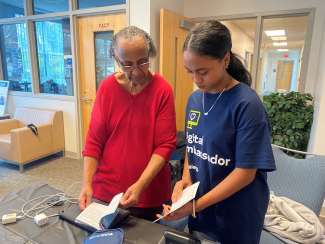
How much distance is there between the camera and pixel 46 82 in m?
3.88

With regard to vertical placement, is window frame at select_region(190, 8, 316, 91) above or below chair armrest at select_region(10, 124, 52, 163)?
above

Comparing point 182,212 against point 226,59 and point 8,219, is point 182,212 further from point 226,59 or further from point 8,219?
point 8,219

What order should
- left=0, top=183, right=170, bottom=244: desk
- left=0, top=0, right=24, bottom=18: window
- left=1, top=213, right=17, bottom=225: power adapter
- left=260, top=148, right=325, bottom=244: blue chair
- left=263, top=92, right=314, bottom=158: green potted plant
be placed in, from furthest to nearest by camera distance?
left=0, top=0, right=24, bottom=18: window, left=263, top=92, right=314, bottom=158: green potted plant, left=260, top=148, right=325, bottom=244: blue chair, left=1, top=213, right=17, bottom=225: power adapter, left=0, top=183, right=170, bottom=244: desk

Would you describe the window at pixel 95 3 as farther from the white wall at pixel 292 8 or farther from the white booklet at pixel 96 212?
the white booklet at pixel 96 212

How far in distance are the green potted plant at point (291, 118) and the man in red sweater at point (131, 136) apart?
1.93 metres

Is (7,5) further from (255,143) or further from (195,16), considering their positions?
(255,143)

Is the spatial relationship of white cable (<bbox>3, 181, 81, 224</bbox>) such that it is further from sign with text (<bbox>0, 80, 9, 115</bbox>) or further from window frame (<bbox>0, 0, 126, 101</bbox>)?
sign with text (<bbox>0, 80, 9, 115</bbox>)

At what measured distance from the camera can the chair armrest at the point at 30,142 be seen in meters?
3.07

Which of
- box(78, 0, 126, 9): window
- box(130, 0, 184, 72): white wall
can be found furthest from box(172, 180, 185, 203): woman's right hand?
box(78, 0, 126, 9): window

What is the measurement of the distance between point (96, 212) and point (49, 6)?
11.8 ft

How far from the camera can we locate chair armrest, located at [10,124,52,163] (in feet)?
10.1

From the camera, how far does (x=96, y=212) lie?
926 mm

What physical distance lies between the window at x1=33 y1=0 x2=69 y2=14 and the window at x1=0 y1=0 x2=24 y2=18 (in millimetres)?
282

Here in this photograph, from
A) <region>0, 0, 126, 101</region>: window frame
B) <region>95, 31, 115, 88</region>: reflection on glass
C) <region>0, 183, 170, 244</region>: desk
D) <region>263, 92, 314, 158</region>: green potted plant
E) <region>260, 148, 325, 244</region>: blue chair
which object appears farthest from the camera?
<region>95, 31, 115, 88</region>: reflection on glass
